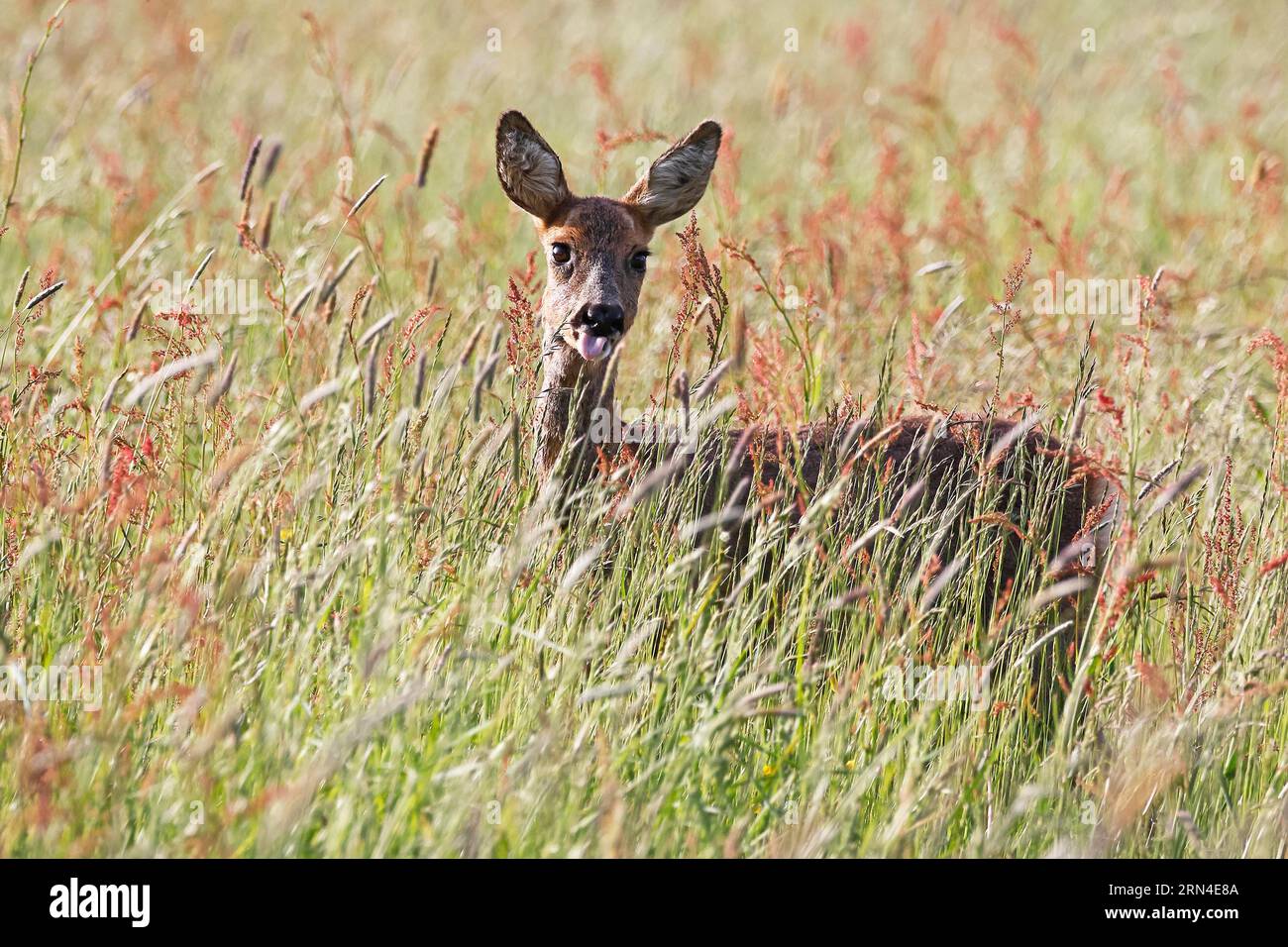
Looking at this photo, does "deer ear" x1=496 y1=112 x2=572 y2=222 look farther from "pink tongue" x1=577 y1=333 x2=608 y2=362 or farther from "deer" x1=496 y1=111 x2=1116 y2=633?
"pink tongue" x1=577 y1=333 x2=608 y2=362

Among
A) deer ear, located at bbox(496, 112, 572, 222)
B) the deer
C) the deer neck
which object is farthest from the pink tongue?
deer ear, located at bbox(496, 112, 572, 222)

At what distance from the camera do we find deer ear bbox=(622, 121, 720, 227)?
564 cm

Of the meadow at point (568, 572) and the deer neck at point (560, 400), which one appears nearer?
the meadow at point (568, 572)

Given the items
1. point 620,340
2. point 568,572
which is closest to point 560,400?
point 620,340

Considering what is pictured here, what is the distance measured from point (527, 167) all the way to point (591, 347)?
3.03ft

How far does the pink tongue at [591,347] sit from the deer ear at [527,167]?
2.67ft

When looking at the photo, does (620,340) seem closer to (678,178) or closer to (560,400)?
(560,400)

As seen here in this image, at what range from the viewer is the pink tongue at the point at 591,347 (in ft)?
16.6

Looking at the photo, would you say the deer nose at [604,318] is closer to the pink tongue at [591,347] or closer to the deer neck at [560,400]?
the pink tongue at [591,347]

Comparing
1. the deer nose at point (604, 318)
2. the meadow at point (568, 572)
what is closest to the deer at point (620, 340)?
the deer nose at point (604, 318)
